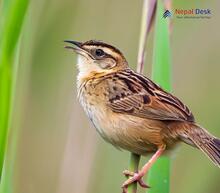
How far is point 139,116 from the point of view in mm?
2750

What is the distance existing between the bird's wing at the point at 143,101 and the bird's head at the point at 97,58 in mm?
174

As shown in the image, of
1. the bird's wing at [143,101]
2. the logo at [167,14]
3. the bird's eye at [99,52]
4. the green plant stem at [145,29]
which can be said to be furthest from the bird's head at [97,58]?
the logo at [167,14]

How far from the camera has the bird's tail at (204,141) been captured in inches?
96.0

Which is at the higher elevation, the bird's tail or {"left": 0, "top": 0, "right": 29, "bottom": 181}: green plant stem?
{"left": 0, "top": 0, "right": 29, "bottom": 181}: green plant stem

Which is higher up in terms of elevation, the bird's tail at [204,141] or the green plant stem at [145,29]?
the green plant stem at [145,29]

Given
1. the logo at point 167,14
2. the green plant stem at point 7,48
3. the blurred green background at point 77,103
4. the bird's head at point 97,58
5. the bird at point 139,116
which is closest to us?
the green plant stem at point 7,48

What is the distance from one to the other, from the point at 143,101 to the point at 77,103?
3.02 ft

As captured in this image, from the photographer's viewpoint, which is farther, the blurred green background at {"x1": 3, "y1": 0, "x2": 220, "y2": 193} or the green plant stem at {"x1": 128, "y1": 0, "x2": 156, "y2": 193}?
the blurred green background at {"x1": 3, "y1": 0, "x2": 220, "y2": 193}

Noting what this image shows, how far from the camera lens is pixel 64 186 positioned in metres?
3.38

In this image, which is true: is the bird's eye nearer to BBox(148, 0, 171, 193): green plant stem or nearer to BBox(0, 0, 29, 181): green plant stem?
BBox(148, 0, 171, 193): green plant stem

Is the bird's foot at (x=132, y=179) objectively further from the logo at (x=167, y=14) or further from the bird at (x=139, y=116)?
the logo at (x=167, y=14)

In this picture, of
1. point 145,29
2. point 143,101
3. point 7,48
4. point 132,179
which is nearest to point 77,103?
point 143,101

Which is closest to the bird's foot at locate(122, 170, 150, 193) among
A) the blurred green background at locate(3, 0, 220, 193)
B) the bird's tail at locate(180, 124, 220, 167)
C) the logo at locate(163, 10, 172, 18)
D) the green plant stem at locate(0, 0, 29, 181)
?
the bird's tail at locate(180, 124, 220, 167)

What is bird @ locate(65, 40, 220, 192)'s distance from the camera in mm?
2611
